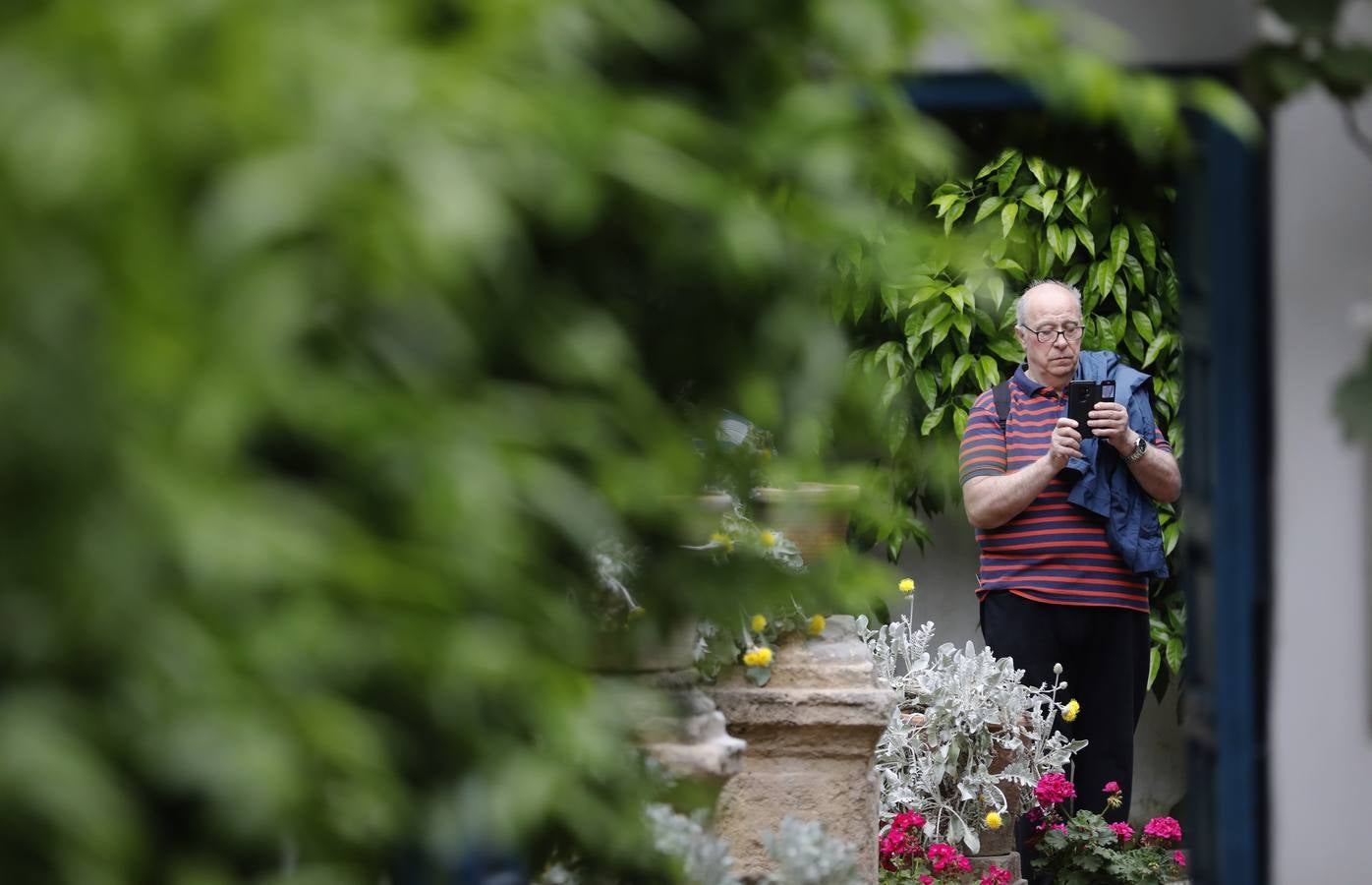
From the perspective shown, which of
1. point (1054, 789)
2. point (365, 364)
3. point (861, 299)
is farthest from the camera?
point (861, 299)

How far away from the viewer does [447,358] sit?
3.84ft

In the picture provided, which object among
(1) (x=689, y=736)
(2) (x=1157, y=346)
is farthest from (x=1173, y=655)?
(1) (x=689, y=736)

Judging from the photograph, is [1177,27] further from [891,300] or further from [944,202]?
[944,202]

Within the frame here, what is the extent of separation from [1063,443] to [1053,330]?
0.41m

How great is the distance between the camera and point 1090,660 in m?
4.67

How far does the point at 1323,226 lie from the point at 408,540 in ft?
6.17

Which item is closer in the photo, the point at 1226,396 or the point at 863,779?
the point at 1226,396

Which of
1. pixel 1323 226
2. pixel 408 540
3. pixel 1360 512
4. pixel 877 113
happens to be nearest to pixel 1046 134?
pixel 1323 226

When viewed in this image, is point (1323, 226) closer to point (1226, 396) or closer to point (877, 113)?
point (1226, 396)

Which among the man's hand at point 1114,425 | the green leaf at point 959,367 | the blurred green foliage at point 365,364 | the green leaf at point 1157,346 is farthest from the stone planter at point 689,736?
the green leaf at point 1157,346

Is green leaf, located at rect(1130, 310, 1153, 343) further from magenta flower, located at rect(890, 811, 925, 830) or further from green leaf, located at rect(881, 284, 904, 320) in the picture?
magenta flower, located at rect(890, 811, 925, 830)

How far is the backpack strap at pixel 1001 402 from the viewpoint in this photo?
4.60 metres

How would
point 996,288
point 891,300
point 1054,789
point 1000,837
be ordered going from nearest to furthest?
point 1054,789 → point 1000,837 → point 891,300 → point 996,288

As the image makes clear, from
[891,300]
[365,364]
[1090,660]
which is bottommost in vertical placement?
[365,364]
